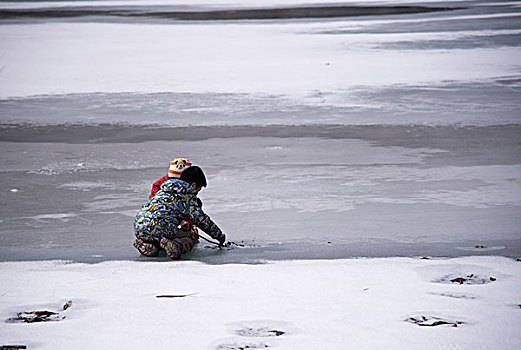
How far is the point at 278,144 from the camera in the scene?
10930 mm

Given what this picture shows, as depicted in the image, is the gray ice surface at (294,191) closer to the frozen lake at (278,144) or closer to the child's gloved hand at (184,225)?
the frozen lake at (278,144)

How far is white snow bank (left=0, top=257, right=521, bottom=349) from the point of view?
4391 mm

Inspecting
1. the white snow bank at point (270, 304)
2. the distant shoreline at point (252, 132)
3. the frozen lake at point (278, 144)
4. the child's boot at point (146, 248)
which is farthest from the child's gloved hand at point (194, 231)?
the distant shoreline at point (252, 132)

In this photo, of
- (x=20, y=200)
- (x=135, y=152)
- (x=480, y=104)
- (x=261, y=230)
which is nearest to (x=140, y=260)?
(x=261, y=230)

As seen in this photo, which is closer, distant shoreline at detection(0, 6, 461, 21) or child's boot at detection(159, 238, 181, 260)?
child's boot at detection(159, 238, 181, 260)

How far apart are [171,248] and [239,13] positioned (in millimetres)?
37080

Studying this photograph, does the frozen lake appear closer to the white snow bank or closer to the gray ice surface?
the gray ice surface

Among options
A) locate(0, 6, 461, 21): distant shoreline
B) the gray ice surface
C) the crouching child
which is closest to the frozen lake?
the gray ice surface

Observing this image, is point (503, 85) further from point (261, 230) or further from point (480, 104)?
point (261, 230)

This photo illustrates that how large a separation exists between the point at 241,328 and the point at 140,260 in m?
1.73

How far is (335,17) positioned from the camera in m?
37.6

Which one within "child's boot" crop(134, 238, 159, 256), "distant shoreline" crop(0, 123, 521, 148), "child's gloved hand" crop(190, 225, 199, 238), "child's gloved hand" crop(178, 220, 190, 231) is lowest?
"child's boot" crop(134, 238, 159, 256)

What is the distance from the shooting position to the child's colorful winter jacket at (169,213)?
6164mm

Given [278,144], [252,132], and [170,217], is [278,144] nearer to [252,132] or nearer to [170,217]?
[252,132]
